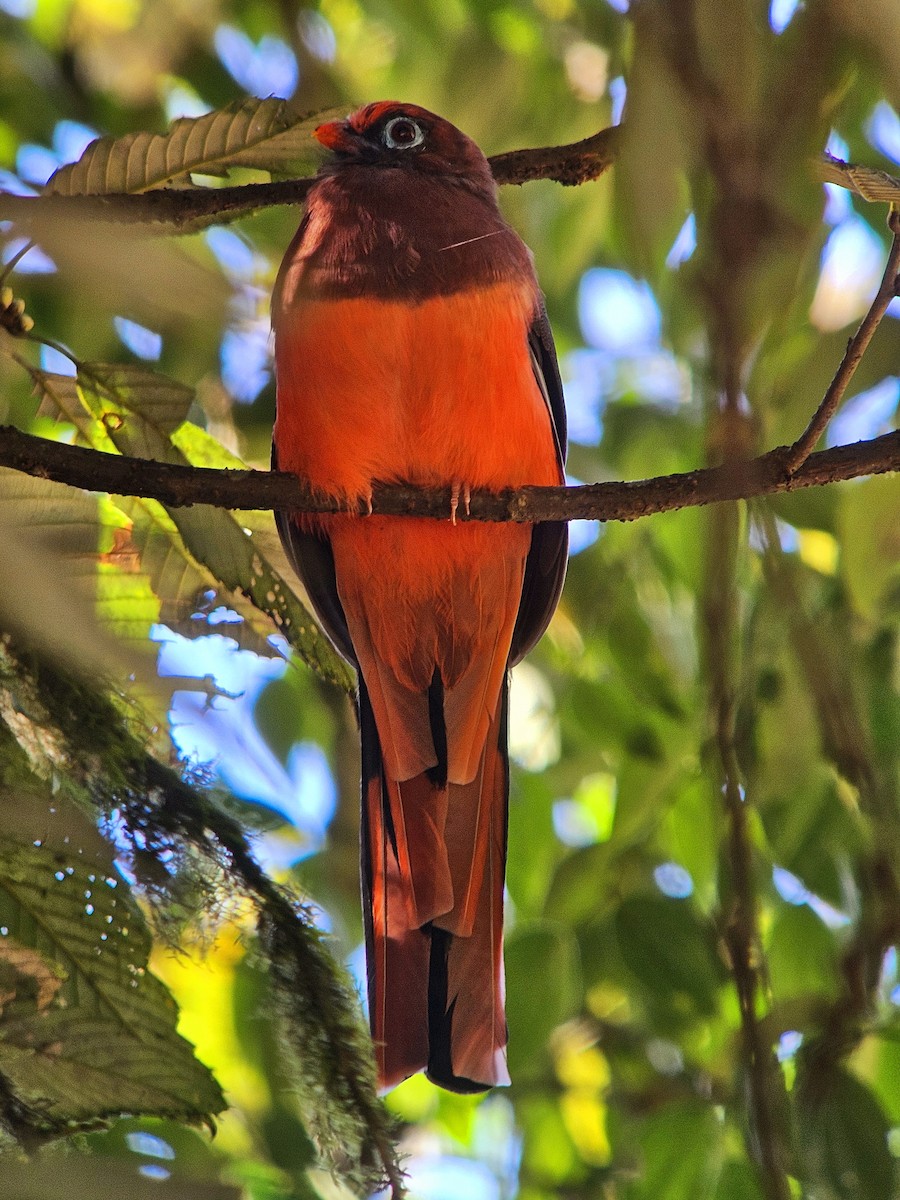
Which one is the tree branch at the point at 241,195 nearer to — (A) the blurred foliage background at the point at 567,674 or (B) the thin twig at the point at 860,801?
(A) the blurred foliage background at the point at 567,674

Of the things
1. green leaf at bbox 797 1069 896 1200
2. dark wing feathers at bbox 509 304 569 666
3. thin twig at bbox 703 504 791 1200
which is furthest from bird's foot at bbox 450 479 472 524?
green leaf at bbox 797 1069 896 1200

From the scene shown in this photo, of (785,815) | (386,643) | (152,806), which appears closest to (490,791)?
(386,643)

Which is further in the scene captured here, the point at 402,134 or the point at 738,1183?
the point at 402,134

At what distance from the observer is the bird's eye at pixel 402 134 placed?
291cm

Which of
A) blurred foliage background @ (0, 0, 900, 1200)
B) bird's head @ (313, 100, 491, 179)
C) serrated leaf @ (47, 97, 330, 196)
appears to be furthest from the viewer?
bird's head @ (313, 100, 491, 179)

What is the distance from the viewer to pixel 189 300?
787 mm

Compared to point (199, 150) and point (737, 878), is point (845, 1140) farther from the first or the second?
point (199, 150)

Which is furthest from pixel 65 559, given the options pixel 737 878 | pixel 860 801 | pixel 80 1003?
pixel 860 801

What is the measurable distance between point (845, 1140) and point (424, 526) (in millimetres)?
1390

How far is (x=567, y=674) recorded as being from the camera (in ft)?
10.5

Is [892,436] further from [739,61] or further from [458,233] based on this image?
[458,233]

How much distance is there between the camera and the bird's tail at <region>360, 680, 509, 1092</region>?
88.3 inches

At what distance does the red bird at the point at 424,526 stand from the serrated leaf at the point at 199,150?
25cm

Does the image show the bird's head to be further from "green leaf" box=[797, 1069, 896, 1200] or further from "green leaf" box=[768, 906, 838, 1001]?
"green leaf" box=[797, 1069, 896, 1200]
